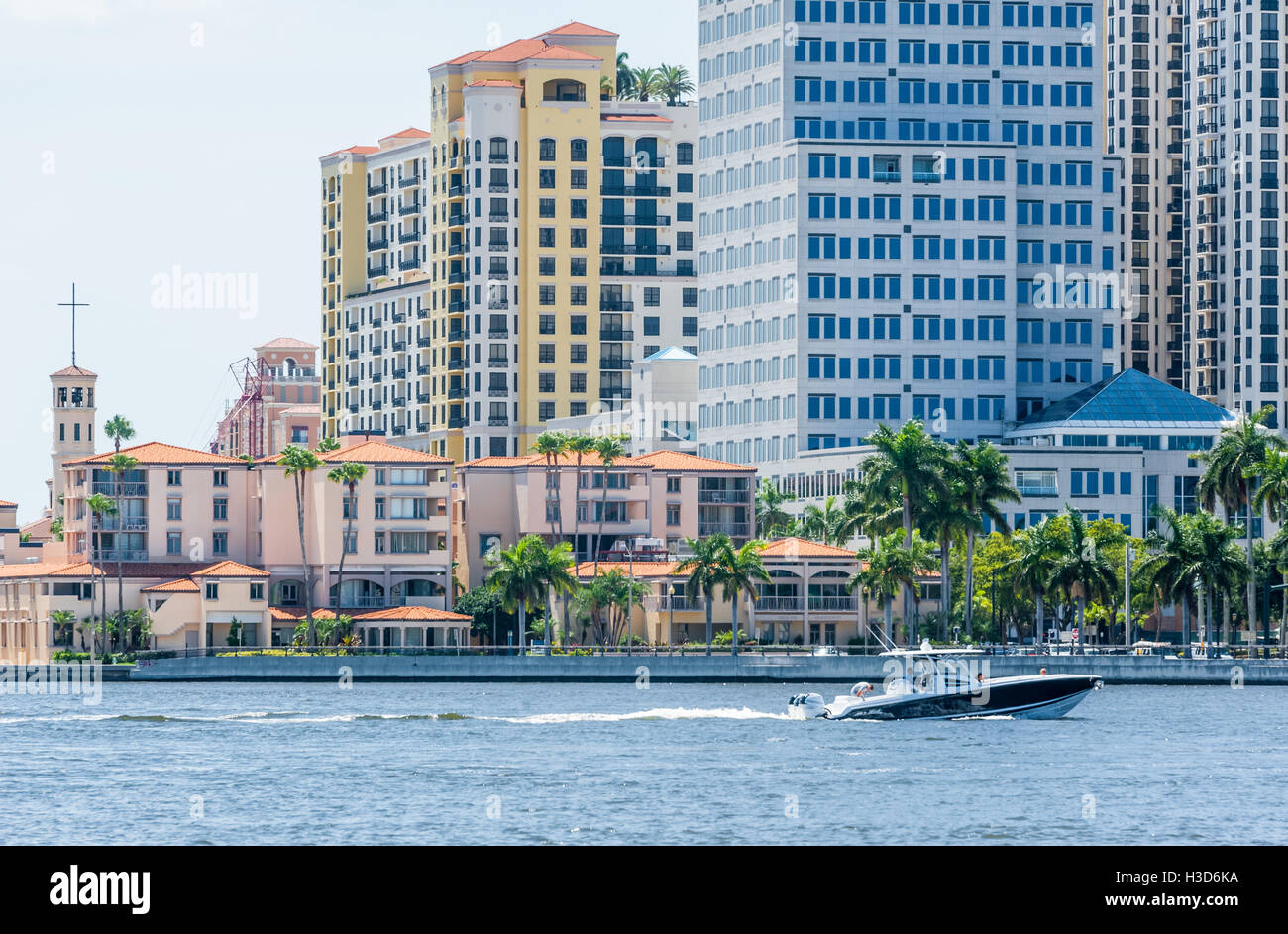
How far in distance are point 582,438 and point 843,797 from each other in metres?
111

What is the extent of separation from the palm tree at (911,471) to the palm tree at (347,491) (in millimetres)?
39283

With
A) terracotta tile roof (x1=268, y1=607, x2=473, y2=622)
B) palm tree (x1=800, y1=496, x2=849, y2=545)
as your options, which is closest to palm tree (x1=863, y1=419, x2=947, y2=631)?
palm tree (x1=800, y1=496, x2=849, y2=545)

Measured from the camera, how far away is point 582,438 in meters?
177

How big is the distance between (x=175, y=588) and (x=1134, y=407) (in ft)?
257

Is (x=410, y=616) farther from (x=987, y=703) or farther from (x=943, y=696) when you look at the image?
(x=943, y=696)

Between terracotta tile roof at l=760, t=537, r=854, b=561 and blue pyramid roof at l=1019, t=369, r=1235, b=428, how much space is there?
3258 cm

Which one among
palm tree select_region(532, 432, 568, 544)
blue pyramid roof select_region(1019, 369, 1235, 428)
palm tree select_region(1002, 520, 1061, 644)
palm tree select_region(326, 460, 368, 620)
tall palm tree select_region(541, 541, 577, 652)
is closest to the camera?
palm tree select_region(1002, 520, 1061, 644)

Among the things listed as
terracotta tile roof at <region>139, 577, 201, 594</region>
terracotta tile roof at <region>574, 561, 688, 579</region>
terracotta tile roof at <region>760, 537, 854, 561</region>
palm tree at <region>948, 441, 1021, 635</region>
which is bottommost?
terracotta tile roof at <region>139, 577, 201, 594</region>

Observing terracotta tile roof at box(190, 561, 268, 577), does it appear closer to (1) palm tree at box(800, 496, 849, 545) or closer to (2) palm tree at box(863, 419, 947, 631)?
(1) palm tree at box(800, 496, 849, 545)

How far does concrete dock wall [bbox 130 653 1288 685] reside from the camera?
445 ft

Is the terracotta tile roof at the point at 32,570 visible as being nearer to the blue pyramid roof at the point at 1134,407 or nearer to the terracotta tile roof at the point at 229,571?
the terracotta tile roof at the point at 229,571

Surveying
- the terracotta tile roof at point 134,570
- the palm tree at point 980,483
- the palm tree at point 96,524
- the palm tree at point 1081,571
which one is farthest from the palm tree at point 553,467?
the palm tree at point 1081,571

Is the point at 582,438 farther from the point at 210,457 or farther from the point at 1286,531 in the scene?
the point at 1286,531

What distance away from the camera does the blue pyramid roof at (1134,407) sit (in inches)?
7274
